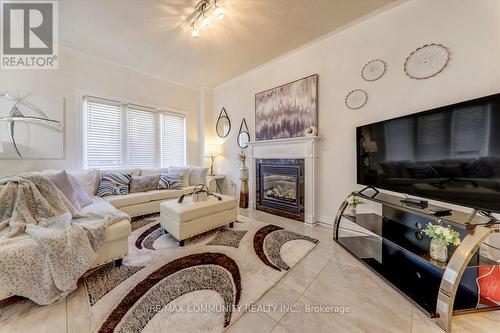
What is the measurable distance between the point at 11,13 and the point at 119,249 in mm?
3112

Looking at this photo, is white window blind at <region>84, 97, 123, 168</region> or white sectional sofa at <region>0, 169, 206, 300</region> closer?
white sectional sofa at <region>0, 169, 206, 300</region>

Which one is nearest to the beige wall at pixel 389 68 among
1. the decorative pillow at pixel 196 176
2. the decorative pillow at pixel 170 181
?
the decorative pillow at pixel 196 176

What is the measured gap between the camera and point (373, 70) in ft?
7.89

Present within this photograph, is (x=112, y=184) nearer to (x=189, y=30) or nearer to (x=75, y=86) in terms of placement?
(x=75, y=86)

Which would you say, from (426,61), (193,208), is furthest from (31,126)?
(426,61)

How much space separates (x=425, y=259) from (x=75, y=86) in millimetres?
4999

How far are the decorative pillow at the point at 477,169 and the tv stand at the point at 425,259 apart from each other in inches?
11.0

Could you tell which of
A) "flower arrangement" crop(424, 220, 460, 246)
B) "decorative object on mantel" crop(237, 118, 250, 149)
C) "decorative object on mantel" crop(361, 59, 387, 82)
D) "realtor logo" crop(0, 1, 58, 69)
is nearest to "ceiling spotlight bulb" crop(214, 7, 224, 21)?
"realtor logo" crop(0, 1, 58, 69)

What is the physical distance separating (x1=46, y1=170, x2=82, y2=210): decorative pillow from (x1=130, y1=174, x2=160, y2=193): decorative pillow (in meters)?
1.06

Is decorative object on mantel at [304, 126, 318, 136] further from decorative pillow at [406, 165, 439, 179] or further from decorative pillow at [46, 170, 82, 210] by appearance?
decorative pillow at [46, 170, 82, 210]

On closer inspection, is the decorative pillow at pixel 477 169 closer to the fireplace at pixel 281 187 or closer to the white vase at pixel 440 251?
the white vase at pixel 440 251

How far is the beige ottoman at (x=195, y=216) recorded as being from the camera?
2.16 meters

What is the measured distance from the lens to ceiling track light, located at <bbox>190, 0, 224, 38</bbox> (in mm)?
2082

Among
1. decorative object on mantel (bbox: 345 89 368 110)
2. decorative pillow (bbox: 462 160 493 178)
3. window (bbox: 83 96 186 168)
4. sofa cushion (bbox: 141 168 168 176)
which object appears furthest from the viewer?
sofa cushion (bbox: 141 168 168 176)
